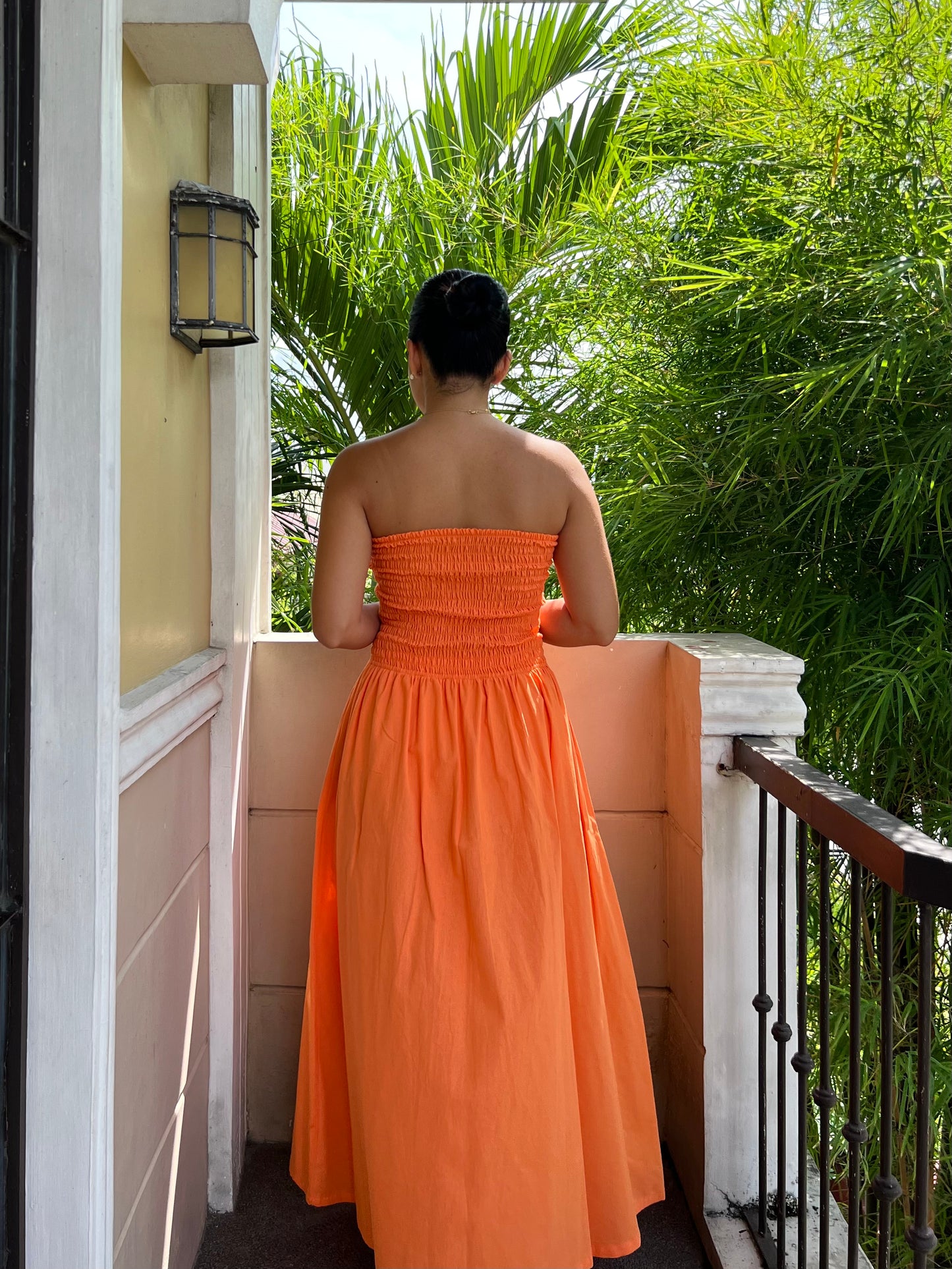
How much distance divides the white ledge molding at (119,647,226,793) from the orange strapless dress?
272 millimetres

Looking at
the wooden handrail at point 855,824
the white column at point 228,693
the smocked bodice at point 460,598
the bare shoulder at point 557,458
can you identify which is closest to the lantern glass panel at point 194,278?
the white column at point 228,693

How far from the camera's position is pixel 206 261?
1.68 m

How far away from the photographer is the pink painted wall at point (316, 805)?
7.17 feet

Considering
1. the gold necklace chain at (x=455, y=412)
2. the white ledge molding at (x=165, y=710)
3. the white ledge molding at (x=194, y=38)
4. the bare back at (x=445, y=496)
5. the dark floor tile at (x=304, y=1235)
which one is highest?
the white ledge molding at (x=194, y=38)

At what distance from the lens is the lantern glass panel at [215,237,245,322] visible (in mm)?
1701

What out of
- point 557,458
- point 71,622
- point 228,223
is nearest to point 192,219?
point 228,223

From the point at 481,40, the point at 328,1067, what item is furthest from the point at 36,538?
the point at 481,40

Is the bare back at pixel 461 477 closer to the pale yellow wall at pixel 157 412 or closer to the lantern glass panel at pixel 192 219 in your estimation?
the pale yellow wall at pixel 157 412

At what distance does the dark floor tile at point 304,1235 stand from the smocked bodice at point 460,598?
3.77 feet

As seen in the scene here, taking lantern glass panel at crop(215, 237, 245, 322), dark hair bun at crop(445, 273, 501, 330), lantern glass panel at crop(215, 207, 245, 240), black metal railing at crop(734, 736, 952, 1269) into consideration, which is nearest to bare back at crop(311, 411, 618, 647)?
dark hair bun at crop(445, 273, 501, 330)

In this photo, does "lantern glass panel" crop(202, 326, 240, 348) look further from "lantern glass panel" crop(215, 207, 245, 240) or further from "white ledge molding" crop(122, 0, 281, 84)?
"white ledge molding" crop(122, 0, 281, 84)

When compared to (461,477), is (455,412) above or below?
above

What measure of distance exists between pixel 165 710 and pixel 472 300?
819mm

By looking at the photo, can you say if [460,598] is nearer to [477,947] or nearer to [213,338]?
[477,947]
